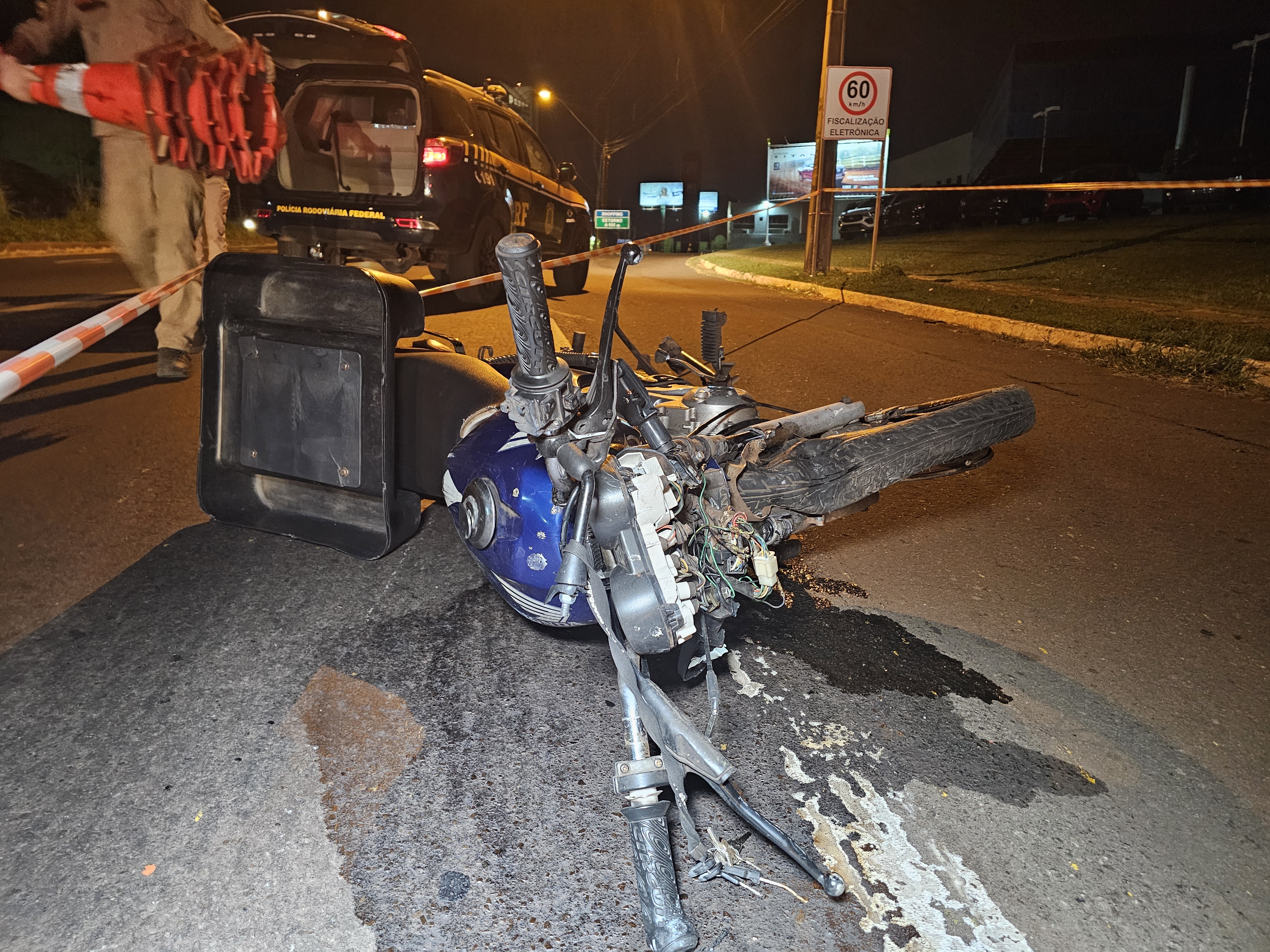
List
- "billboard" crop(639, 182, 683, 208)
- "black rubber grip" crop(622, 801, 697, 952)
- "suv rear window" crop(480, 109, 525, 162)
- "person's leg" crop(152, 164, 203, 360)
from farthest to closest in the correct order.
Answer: "billboard" crop(639, 182, 683, 208), "suv rear window" crop(480, 109, 525, 162), "person's leg" crop(152, 164, 203, 360), "black rubber grip" crop(622, 801, 697, 952)

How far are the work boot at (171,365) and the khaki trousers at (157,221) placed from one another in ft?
0.13

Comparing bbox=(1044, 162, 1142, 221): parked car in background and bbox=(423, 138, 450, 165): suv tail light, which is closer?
bbox=(423, 138, 450, 165): suv tail light

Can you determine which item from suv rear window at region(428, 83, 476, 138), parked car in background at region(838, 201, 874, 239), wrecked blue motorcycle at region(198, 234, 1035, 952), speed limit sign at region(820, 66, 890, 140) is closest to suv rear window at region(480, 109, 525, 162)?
suv rear window at region(428, 83, 476, 138)

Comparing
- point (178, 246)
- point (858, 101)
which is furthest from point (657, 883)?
point (858, 101)

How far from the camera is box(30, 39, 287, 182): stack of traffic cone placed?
21.3 feet

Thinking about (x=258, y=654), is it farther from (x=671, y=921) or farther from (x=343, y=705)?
(x=671, y=921)

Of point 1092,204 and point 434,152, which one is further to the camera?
point 1092,204

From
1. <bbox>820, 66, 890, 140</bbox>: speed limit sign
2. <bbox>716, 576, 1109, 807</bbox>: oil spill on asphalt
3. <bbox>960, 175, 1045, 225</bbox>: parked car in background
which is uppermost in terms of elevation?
<bbox>960, 175, 1045, 225</bbox>: parked car in background

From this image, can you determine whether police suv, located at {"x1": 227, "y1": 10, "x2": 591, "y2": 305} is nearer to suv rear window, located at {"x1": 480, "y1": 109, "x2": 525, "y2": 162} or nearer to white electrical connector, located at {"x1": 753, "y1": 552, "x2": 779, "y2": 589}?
suv rear window, located at {"x1": 480, "y1": 109, "x2": 525, "y2": 162}

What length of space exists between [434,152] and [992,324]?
228 inches

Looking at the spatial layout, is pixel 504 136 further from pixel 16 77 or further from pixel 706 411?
pixel 706 411

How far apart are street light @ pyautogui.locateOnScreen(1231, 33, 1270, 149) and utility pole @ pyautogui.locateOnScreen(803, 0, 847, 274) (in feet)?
75.3

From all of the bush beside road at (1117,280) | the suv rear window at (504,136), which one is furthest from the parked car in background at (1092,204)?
the suv rear window at (504,136)

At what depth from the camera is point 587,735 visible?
2391mm
